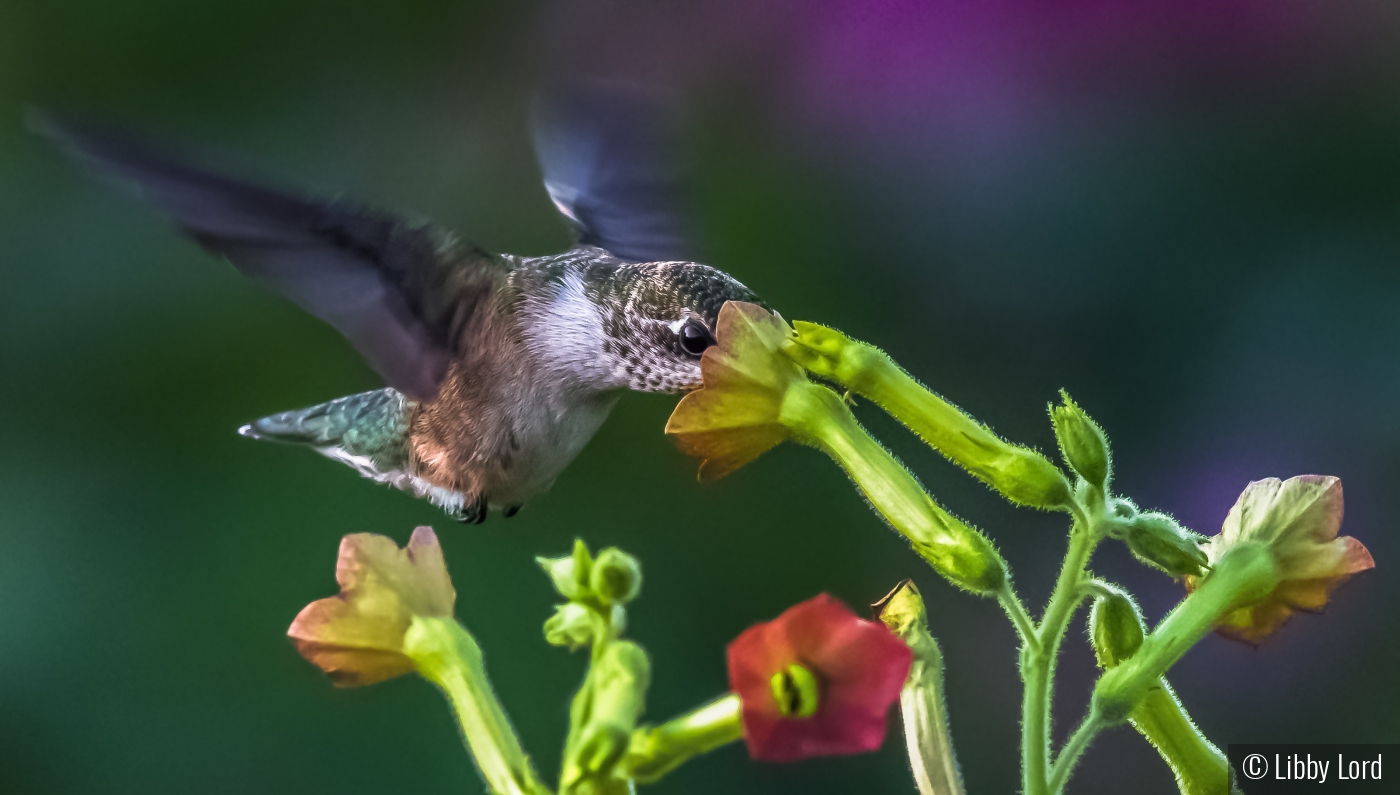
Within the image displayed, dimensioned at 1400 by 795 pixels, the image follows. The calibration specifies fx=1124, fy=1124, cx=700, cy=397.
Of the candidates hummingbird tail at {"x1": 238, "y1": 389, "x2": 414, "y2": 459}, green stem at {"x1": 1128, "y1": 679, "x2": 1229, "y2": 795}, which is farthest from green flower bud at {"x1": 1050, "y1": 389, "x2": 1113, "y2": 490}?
hummingbird tail at {"x1": 238, "y1": 389, "x2": 414, "y2": 459}

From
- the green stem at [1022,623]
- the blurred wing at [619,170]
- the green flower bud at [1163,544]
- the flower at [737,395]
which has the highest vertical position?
the blurred wing at [619,170]

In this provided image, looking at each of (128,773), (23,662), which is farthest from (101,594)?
(128,773)

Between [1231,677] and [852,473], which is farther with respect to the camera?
[1231,677]

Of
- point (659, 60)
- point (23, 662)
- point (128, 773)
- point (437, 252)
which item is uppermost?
point (659, 60)

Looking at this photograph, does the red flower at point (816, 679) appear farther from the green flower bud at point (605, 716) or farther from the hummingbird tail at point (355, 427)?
the hummingbird tail at point (355, 427)

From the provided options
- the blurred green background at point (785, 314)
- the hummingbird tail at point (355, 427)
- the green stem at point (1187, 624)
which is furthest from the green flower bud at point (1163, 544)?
the blurred green background at point (785, 314)

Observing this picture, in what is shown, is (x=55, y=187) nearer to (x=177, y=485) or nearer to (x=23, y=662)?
(x=177, y=485)
